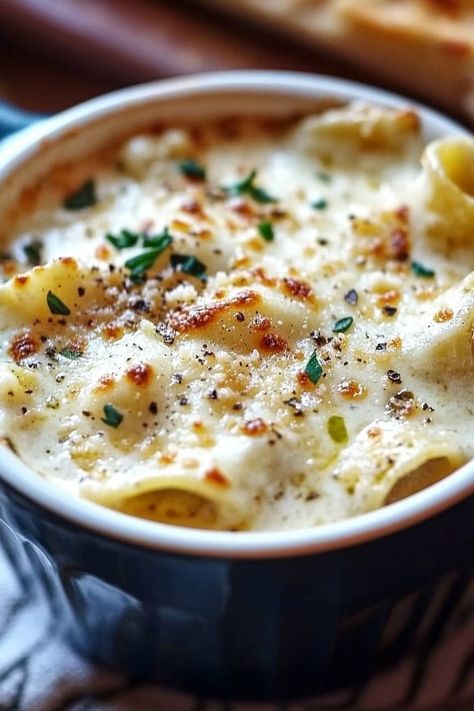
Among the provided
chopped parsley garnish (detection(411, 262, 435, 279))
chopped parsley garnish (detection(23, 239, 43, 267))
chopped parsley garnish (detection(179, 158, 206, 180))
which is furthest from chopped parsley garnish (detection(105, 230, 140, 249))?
chopped parsley garnish (detection(411, 262, 435, 279))

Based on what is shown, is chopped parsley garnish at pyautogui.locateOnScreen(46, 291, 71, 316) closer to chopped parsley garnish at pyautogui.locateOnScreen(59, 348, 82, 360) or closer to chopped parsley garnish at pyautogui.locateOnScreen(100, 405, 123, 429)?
chopped parsley garnish at pyautogui.locateOnScreen(59, 348, 82, 360)

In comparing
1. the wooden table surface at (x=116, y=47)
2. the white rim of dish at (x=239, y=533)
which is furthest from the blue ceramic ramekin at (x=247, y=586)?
the wooden table surface at (x=116, y=47)

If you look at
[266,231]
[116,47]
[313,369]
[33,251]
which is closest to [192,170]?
[266,231]

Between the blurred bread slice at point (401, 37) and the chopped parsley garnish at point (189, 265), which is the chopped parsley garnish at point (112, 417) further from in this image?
the blurred bread slice at point (401, 37)

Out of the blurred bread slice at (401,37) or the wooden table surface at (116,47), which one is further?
the wooden table surface at (116,47)

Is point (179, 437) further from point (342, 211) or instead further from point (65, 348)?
point (342, 211)

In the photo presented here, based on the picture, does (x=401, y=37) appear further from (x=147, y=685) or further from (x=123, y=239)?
(x=147, y=685)
